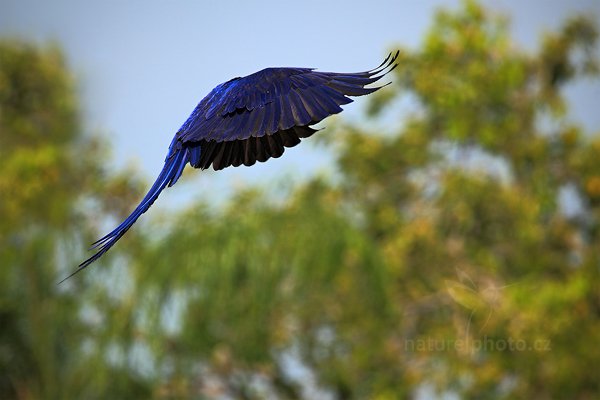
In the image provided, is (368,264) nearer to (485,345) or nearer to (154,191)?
(485,345)

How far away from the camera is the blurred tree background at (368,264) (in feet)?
49.5

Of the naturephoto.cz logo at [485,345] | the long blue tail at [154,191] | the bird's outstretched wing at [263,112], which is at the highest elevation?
the naturephoto.cz logo at [485,345]

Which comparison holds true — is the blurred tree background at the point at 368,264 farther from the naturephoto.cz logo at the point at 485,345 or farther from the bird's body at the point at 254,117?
the bird's body at the point at 254,117

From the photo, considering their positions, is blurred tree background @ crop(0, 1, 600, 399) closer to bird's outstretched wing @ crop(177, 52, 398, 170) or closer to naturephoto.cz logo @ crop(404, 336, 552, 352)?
naturephoto.cz logo @ crop(404, 336, 552, 352)

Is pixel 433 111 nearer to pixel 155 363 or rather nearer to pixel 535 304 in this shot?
pixel 535 304

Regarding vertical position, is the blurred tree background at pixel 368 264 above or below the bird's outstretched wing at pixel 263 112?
above

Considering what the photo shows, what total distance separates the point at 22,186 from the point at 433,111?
6281mm

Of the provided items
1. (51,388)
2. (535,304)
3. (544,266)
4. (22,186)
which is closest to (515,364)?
(535,304)

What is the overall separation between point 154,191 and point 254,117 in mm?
618

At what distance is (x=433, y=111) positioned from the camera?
18.6m

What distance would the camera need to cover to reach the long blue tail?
4.99 m

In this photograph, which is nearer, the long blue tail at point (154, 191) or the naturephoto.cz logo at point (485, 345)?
the long blue tail at point (154, 191)

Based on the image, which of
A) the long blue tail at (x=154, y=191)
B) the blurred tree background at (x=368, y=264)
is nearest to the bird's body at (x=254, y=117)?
the long blue tail at (x=154, y=191)

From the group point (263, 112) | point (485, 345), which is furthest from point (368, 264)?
point (263, 112)
